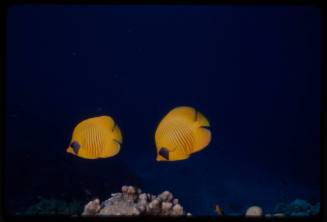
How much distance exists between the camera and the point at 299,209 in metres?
2.28

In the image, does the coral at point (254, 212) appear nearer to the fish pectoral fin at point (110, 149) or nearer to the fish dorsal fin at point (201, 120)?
the fish dorsal fin at point (201, 120)

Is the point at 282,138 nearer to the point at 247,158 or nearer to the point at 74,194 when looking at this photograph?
the point at 247,158

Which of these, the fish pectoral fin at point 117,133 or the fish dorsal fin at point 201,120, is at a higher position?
the fish dorsal fin at point 201,120

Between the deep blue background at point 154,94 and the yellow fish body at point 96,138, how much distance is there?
123 millimetres

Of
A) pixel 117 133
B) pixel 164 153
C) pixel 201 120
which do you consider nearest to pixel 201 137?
pixel 201 120

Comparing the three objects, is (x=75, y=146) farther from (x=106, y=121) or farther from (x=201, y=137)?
(x=201, y=137)

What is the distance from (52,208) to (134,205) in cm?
49

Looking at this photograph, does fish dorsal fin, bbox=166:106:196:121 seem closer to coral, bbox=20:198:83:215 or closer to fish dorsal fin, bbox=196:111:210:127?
fish dorsal fin, bbox=196:111:210:127

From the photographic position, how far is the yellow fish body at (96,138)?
217 centimetres

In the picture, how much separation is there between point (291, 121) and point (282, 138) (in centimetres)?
12

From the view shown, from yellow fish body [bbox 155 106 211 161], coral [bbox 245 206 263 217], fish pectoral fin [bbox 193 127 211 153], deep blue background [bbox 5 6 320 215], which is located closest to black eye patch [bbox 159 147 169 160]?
yellow fish body [bbox 155 106 211 161]

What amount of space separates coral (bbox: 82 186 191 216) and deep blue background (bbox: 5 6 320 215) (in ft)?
0.37

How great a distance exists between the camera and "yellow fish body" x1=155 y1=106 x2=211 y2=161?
214 centimetres

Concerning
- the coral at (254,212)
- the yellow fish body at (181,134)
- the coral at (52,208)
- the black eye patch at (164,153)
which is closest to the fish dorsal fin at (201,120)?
the yellow fish body at (181,134)
